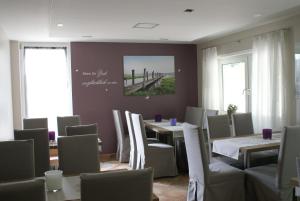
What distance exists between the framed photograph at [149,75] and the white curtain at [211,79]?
2.32ft

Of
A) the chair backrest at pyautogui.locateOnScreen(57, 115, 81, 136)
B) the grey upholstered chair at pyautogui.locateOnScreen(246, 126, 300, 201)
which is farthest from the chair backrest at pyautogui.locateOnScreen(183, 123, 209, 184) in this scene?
the chair backrest at pyautogui.locateOnScreen(57, 115, 81, 136)

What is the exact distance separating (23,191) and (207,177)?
6.81ft

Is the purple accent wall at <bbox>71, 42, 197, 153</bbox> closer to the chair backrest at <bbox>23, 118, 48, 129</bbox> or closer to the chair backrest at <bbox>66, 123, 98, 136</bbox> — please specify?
the chair backrest at <bbox>23, 118, 48, 129</bbox>

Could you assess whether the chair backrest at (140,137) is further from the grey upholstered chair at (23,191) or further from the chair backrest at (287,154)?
the grey upholstered chair at (23,191)

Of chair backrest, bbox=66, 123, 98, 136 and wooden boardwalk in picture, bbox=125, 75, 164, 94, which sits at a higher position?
wooden boardwalk in picture, bbox=125, 75, 164, 94

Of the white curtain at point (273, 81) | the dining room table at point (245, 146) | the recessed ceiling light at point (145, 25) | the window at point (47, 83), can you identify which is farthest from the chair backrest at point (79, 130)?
the white curtain at point (273, 81)

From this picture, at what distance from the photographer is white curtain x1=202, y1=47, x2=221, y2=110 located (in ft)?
20.0

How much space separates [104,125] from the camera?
6191 mm

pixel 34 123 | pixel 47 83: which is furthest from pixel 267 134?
pixel 47 83

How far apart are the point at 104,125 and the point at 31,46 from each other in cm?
213

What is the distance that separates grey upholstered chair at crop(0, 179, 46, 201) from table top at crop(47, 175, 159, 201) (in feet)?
1.65

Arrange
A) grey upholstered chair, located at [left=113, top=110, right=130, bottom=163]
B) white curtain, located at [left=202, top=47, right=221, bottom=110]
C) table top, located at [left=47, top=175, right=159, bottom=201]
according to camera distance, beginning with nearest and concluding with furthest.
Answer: table top, located at [left=47, top=175, right=159, bottom=201], grey upholstered chair, located at [left=113, top=110, right=130, bottom=163], white curtain, located at [left=202, top=47, right=221, bottom=110]

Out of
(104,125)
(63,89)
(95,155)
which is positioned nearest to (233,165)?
(95,155)

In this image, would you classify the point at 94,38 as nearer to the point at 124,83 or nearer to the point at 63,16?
the point at 124,83
